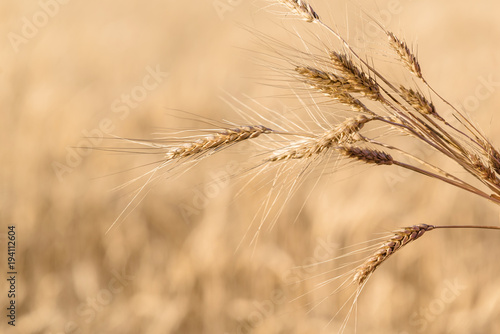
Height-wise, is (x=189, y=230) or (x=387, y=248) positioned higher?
Result: (x=387, y=248)

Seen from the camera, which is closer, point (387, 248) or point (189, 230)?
point (387, 248)

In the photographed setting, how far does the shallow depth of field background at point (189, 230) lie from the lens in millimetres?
2381

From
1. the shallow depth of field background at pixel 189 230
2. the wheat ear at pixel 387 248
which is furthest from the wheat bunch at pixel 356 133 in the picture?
the shallow depth of field background at pixel 189 230

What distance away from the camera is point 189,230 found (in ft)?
8.14

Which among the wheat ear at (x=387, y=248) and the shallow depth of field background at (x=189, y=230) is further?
the shallow depth of field background at (x=189, y=230)

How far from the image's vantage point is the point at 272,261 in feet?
7.86

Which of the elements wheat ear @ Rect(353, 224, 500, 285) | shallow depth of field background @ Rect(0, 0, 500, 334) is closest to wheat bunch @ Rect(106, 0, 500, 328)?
wheat ear @ Rect(353, 224, 500, 285)

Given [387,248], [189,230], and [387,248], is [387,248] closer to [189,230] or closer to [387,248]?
[387,248]

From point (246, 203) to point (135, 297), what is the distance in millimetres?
609

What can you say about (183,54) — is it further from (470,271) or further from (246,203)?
(470,271)

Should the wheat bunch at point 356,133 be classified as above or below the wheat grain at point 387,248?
above

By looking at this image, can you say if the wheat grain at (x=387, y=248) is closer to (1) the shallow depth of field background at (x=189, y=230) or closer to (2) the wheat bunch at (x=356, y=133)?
(2) the wheat bunch at (x=356, y=133)

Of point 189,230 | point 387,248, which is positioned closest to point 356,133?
point 387,248

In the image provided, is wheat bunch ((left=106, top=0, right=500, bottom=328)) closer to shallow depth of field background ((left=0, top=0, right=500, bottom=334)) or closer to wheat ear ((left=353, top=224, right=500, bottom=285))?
wheat ear ((left=353, top=224, right=500, bottom=285))
